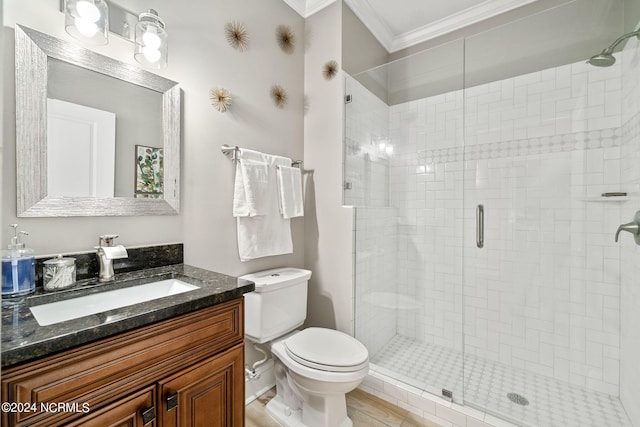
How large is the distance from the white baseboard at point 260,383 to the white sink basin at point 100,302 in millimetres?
839

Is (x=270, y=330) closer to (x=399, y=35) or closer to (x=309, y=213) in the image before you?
(x=309, y=213)

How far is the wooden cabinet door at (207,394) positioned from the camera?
3.30 ft

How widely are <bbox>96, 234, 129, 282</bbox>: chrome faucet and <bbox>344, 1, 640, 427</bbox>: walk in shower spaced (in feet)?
4.44

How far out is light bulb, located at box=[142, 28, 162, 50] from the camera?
1.38 m

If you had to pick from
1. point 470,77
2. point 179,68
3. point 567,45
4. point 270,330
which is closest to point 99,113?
point 179,68

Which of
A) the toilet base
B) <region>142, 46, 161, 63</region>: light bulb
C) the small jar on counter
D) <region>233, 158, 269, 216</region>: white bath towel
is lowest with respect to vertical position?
the toilet base

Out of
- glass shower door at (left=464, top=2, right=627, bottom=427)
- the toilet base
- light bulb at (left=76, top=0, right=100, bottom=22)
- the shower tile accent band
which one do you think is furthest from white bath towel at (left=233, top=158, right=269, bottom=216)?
glass shower door at (left=464, top=2, right=627, bottom=427)

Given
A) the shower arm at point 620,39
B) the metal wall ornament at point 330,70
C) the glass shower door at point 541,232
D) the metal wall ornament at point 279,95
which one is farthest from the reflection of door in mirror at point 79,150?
the shower arm at point 620,39

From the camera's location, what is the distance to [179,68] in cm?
158

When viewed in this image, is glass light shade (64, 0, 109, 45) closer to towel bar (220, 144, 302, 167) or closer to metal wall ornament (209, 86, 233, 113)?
metal wall ornament (209, 86, 233, 113)

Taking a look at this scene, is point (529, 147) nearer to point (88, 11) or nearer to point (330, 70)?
point (330, 70)

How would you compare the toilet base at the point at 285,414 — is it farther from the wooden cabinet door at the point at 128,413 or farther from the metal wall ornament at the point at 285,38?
the metal wall ornament at the point at 285,38

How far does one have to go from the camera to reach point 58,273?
44.8 inches

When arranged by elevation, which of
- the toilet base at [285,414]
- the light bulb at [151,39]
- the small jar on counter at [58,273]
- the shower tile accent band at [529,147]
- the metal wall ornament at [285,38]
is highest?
the metal wall ornament at [285,38]
